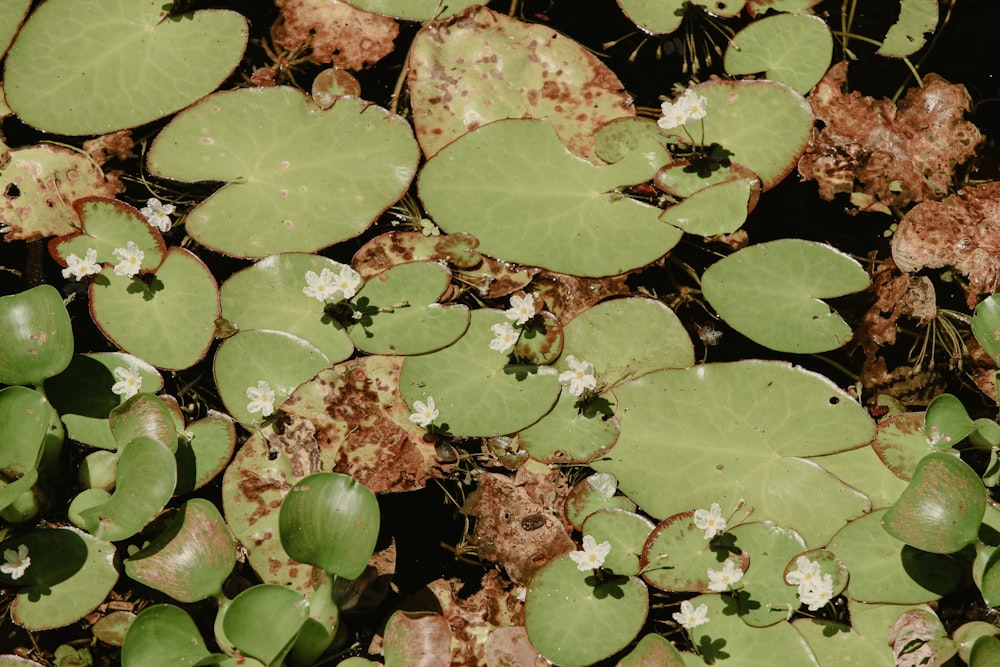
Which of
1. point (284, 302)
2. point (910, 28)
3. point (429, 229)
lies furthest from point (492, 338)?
point (910, 28)

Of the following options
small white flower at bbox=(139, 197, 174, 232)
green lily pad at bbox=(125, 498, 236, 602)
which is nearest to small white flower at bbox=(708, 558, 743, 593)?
green lily pad at bbox=(125, 498, 236, 602)

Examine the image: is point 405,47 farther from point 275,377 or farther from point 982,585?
point 982,585

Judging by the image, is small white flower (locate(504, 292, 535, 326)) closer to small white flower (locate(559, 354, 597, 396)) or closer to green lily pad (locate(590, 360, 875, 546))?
small white flower (locate(559, 354, 597, 396))

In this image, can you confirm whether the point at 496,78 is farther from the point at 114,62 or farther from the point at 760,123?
the point at 114,62

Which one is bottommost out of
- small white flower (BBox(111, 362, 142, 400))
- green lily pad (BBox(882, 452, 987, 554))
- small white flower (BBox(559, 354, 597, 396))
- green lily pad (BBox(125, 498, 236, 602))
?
green lily pad (BBox(125, 498, 236, 602))

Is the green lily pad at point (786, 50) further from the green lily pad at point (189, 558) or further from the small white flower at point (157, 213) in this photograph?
the green lily pad at point (189, 558)

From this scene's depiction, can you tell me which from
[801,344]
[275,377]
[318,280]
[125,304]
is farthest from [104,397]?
[801,344]
